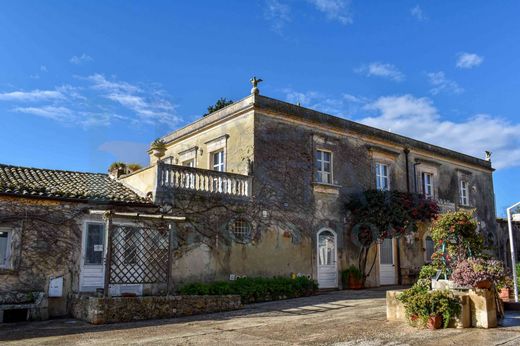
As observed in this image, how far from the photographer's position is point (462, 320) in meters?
8.82

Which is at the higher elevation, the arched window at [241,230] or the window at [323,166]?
the window at [323,166]

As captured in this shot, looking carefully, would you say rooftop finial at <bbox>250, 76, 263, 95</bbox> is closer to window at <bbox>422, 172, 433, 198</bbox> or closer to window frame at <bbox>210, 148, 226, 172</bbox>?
window frame at <bbox>210, 148, 226, 172</bbox>

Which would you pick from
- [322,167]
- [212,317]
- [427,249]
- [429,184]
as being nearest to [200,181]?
[212,317]

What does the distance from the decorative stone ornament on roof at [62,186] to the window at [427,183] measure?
1357cm

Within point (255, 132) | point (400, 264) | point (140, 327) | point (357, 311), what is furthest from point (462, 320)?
point (400, 264)

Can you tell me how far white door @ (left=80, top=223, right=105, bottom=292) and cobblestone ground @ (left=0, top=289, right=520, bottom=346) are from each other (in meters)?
1.81

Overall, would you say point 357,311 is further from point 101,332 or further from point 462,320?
point 101,332

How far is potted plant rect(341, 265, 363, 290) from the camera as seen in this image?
17.9 meters

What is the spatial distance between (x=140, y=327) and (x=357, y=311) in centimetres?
501

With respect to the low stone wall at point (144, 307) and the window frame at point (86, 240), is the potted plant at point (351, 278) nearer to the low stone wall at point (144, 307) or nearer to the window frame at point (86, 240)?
the low stone wall at point (144, 307)

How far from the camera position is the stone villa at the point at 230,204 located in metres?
12.8

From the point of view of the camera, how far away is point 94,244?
1360cm

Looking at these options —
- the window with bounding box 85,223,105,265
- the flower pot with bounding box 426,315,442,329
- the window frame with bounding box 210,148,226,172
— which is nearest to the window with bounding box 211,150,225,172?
the window frame with bounding box 210,148,226,172

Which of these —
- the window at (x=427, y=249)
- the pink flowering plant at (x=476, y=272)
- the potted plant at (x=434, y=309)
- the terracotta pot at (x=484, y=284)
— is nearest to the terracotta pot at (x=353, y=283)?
the window at (x=427, y=249)
